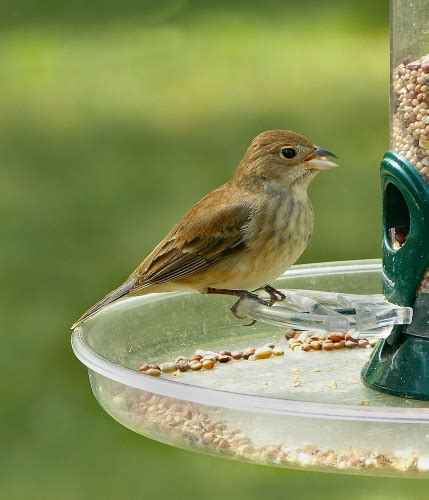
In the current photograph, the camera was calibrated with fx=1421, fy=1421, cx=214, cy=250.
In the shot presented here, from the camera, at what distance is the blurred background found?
7746 mm

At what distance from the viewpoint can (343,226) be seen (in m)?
8.75

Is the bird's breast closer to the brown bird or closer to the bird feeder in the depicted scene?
the brown bird

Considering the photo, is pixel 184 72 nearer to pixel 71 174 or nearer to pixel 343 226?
pixel 71 174

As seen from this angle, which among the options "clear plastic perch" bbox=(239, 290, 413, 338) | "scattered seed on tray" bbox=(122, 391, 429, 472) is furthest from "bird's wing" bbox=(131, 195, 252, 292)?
"scattered seed on tray" bbox=(122, 391, 429, 472)

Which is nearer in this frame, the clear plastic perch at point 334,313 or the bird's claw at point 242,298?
the clear plastic perch at point 334,313

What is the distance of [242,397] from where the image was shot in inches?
128

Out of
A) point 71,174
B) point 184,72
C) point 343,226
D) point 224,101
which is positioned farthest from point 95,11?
point 343,226

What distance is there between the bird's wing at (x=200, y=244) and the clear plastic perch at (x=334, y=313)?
39cm

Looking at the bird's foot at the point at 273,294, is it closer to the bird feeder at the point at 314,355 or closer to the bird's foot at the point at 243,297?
the bird's foot at the point at 243,297

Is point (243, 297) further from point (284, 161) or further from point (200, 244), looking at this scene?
point (284, 161)

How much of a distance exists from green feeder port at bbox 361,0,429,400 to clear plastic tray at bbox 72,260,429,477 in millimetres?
97

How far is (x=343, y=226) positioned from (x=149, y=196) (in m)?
1.32

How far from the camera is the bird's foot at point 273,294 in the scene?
170 inches

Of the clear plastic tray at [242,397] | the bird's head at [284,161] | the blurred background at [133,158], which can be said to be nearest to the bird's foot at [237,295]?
the clear plastic tray at [242,397]
